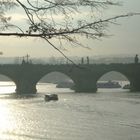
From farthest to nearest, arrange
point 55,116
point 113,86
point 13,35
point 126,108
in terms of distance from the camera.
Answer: point 113,86
point 126,108
point 55,116
point 13,35

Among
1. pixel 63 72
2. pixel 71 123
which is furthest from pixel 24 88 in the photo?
pixel 71 123

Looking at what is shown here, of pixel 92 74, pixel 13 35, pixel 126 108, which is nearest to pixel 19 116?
pixel 126 108

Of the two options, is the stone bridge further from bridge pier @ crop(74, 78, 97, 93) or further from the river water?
the river water

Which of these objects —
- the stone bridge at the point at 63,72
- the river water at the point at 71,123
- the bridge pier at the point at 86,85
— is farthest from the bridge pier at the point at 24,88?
the river water at the point at 71,123

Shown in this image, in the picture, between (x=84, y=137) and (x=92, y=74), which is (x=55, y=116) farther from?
(x=92, y=74)

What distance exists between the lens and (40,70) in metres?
81.6

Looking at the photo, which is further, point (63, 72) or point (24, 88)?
point (63, 72)

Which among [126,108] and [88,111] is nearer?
[88,111]

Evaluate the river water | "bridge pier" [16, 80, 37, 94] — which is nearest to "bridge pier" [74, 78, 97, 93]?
"bridge pier" [16, 80, 37, 94]

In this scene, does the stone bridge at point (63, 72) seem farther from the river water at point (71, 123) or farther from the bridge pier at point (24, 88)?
the river water at point (71, 123)

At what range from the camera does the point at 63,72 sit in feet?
267

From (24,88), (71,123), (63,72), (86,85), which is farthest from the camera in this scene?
(86,85)

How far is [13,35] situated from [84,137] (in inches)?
935

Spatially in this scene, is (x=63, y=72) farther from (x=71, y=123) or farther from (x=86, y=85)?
(x=71, y=123)
